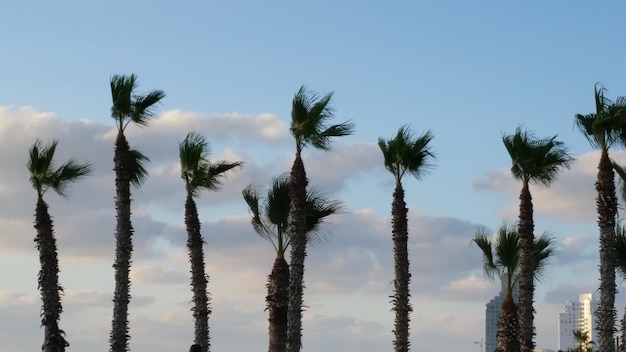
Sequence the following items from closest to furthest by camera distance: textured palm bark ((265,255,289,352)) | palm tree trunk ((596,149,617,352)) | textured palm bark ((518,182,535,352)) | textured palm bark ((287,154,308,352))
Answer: textured palm bark ((287,154,308,352)), palm tree trunk ((596,149,617,352)), textured palm bark ((265,255,289,352)), textured palm bark ((518,182,535,352))

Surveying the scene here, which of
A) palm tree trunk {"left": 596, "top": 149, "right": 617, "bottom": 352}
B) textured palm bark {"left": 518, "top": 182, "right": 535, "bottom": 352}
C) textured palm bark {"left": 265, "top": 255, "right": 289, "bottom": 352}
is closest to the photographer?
palm tree trunk {"left": 596, "top": 149, "right": 617, "bottom": 352}

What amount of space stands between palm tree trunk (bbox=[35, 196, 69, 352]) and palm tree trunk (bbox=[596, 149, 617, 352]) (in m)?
19.6

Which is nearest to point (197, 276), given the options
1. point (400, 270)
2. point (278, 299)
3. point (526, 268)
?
point (278, 299)

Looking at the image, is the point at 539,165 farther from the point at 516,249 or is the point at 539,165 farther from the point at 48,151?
the point at 48,151

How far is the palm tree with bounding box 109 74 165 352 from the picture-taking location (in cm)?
4381

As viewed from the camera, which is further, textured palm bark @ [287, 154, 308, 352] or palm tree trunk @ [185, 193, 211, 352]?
palm tree trunk @ [185, 193, 211, 352]

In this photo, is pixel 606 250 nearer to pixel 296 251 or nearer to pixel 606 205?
pixel 606 205

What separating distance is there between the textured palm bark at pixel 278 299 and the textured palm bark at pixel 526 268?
9959 millimetres

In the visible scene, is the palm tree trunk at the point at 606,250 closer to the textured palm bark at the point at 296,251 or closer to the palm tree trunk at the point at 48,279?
the textured palm bark at the point at 296,251

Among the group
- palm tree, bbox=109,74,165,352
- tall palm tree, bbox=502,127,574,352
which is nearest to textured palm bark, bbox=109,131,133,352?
palm tree, bbox=109,74,165,352

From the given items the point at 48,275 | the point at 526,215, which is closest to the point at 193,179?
the point at 48,275

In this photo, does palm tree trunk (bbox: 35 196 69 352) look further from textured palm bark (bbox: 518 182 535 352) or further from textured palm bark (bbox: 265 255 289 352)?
textured palm bark (bbox: 518 182 535 352)

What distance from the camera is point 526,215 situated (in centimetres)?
4797

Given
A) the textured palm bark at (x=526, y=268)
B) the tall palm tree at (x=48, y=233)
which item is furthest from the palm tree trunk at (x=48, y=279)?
the textured palm bark at (x=526, y=268)
